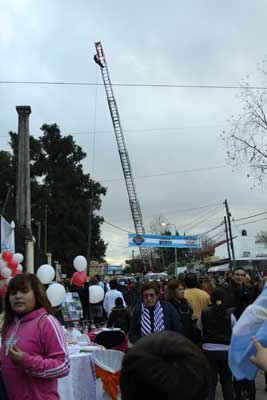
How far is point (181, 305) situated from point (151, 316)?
5.28 ft

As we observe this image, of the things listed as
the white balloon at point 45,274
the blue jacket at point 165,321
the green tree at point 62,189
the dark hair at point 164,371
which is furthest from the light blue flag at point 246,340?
the green tree at point 62,189

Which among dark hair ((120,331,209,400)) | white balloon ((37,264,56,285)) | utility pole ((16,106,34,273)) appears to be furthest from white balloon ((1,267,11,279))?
utility pole ((16,106,34,273))

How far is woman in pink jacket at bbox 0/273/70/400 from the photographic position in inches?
126

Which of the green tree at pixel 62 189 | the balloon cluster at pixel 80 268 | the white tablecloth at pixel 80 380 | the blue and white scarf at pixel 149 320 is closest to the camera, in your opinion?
the white tablecloth at pixel 80 380

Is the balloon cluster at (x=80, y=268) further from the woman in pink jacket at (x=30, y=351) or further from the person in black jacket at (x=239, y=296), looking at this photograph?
the woman in pink jacket at (x=30, y=351)

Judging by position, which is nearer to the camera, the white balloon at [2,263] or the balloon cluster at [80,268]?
the white balloon at [2,263]

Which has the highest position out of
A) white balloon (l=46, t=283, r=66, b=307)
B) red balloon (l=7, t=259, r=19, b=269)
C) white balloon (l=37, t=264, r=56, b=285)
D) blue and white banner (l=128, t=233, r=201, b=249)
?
blue and white banner (l=128, t=233, r=201, b=249)

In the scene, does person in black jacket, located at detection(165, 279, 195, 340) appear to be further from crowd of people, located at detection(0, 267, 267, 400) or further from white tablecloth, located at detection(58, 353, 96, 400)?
white tablecloth, located at detection(58, 353, 96, 400)

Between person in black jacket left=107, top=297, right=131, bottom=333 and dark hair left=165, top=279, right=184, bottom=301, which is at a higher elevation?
dark hair left=165, top=279, right=184, bottom=301

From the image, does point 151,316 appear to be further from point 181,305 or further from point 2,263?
point 2,263

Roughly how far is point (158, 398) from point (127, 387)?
10 cm

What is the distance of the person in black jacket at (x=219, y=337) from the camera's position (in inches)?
241

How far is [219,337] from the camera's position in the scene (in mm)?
6121

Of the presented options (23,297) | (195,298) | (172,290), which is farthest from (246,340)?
(195,298)
